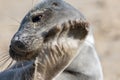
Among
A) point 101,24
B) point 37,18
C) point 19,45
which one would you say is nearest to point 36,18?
point 37,18

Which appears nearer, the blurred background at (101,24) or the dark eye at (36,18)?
the dark eye at (36,18)

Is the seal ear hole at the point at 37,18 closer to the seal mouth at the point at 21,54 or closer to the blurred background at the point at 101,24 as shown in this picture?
the seal mouth at the point at 21,54

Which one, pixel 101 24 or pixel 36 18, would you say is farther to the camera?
pixel 101 24

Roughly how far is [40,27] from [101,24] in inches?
307

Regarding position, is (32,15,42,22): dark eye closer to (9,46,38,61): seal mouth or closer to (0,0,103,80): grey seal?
(0,0,103,80): grey seal

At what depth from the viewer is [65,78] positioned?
296 cm

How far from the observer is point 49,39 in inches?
106

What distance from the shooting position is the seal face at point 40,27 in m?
2.65

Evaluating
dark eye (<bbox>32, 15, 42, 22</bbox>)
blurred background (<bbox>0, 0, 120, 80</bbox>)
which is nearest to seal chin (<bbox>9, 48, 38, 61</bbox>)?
dark eye (<bbox>32, 15, 42, 22</bbox>)

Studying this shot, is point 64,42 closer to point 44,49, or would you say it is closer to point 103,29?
point 44,49

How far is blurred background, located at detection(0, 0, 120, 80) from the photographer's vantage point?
8.89 m

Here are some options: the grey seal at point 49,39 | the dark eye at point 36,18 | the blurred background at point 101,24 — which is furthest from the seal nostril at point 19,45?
the blurred background at point 101,24

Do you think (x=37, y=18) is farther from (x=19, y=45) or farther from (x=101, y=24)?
(x=101, y=24)

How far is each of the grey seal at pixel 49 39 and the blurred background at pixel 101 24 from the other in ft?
16.8
